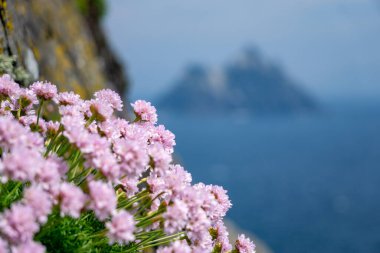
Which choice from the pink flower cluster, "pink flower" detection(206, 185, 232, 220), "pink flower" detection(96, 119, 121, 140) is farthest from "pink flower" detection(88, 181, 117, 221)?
"pink flower" detection(206, 185, 232, 220)

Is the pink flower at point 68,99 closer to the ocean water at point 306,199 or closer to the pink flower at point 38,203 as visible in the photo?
the pink flower at point 38,203

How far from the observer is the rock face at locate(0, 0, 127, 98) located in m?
6.70

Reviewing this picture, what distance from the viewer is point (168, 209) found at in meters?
3.08

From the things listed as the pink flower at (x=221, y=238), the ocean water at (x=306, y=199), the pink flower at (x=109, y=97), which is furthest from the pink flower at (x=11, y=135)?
the ocean water at (x=306, y=199)

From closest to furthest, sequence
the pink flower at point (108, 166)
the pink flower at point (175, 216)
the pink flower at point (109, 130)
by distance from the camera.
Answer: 1. the pink flower at point (108, 166)
2. the pink flower at point (175, 216)
3. the pink flower at point (109, 130)

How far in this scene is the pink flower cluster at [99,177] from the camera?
2.61 metres

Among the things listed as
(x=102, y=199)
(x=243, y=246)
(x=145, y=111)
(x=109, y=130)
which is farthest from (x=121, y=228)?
(x=145, y=111)

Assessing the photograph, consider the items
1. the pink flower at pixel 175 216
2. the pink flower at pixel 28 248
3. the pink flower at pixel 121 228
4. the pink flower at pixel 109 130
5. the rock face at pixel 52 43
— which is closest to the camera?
the pink flower at pixel 28 248

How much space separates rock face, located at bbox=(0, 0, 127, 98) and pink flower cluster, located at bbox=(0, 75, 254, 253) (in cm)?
266

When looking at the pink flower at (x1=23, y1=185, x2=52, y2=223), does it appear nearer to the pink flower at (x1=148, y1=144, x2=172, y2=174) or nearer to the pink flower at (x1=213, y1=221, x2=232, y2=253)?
the pink flower at (x1=148, y1=144, x2=172, y2=174)

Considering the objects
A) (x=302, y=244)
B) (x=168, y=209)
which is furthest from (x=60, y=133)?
(x=302, y=244)

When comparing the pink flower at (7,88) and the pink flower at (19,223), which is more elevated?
the pink flower at (7,88)

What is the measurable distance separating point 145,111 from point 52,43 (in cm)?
580

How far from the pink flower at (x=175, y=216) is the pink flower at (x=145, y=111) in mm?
1143
